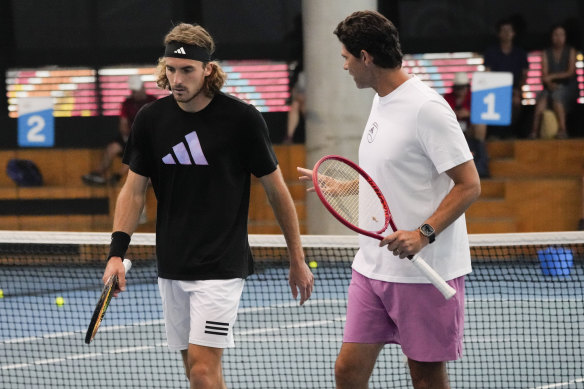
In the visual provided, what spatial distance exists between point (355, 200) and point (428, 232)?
24.7 inches

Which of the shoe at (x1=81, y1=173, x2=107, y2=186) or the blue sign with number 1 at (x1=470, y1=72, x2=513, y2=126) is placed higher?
the blue sign with number 1 at (x1=470, y1=72, x2=513, y2=126)

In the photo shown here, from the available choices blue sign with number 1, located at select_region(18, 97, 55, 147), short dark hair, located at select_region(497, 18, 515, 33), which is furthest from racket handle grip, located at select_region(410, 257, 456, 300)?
short dark hair, located at select_region(497, 18, 515, 33)

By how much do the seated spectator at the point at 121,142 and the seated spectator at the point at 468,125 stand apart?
3.48m

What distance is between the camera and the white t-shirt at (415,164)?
3.98 m

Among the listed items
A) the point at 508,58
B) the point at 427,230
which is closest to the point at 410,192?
the point at 427,230

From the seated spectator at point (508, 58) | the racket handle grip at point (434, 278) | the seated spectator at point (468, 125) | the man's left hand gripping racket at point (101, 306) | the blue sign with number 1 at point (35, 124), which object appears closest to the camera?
the racket handle grip at point (434, 278)

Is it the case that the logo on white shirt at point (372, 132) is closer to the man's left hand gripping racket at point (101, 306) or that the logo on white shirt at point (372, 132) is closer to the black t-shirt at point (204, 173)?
the black t-shirt at point (204, 173)

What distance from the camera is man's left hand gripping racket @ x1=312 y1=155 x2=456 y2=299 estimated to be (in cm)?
396

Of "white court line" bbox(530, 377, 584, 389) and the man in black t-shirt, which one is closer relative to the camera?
the man in black t-shirt

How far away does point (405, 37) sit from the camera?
14.5m

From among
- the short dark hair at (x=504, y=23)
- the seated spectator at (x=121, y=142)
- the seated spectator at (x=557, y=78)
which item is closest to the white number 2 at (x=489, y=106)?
the seated spectator at (x=557, y=78)

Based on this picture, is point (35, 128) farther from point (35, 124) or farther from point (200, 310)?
point (200, 310)

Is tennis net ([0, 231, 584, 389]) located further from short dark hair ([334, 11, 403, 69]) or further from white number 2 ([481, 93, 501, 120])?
short dark hair ([334, 11, 403, 69])

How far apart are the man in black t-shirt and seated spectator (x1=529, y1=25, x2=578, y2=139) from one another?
9188 mm
